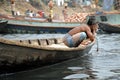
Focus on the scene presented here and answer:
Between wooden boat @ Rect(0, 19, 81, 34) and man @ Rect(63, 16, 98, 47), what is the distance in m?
13.4

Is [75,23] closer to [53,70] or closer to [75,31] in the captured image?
[75,31]

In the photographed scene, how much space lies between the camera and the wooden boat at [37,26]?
81.3 feet

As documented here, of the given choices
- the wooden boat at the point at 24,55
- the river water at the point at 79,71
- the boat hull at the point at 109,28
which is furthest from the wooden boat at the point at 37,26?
the wooden boat at the point at 24,55

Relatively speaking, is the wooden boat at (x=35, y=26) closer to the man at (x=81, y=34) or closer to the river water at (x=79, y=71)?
the river water at (x=79, y=71)

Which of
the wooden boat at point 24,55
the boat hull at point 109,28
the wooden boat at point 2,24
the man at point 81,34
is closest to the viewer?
the wooden boat at point 24,55

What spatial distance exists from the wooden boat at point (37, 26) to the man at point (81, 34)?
44.1ft

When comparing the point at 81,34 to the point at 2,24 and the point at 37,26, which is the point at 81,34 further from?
the point at 37,26

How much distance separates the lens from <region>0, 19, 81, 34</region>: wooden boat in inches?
Result: 976

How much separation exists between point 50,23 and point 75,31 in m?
13.8

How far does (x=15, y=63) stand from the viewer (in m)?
8.57

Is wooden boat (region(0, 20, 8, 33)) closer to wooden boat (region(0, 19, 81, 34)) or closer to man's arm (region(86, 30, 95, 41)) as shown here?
wooden boat (region(0, 19, 81, 34))

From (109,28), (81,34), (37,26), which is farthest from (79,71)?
(37,26)

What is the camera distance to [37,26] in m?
24.9

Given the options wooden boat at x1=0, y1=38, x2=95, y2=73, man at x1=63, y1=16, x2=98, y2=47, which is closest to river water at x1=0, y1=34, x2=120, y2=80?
wooden boat at x1=0, y1=38, x2=95, y2=73
